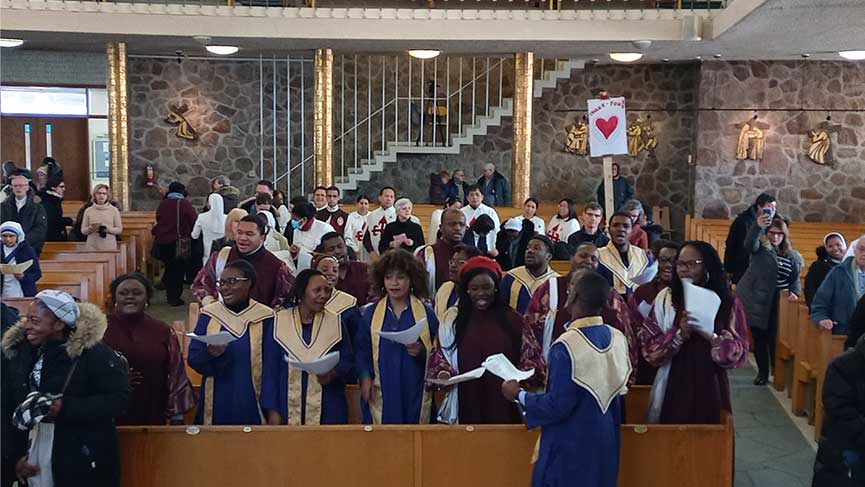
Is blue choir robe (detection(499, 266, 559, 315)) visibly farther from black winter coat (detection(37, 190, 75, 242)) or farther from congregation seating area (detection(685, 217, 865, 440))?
black winter coat (detection(37, 190, 75, 242))

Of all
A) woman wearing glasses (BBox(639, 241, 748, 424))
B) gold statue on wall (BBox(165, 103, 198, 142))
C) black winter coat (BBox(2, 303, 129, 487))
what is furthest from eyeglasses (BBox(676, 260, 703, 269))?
gold statue on wall (BBox(165, 103, 198, 142))

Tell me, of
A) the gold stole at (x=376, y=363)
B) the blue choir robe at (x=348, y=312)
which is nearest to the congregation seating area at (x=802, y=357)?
the gold stole at (x=376, y=363)

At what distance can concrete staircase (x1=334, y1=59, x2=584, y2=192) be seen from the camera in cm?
1650

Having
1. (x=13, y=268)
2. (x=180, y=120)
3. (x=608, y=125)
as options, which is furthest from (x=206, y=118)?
(x=13, y=268)

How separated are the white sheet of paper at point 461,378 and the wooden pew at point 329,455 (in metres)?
0.21

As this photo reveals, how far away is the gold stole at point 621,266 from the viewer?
6984 millimetres

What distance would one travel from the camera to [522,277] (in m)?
6.08

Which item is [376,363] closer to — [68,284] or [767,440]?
[767,440]

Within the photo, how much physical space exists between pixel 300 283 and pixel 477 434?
1098 millimetres

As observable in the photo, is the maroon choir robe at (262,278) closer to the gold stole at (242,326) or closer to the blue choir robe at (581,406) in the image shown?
the gold stole at (242,326)

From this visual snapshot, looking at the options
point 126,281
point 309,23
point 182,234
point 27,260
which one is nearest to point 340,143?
point 309,23

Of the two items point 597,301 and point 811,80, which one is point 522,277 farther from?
point 811,80

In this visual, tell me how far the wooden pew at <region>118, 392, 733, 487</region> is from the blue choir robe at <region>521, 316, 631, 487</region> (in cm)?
37

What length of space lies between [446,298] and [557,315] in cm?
64
